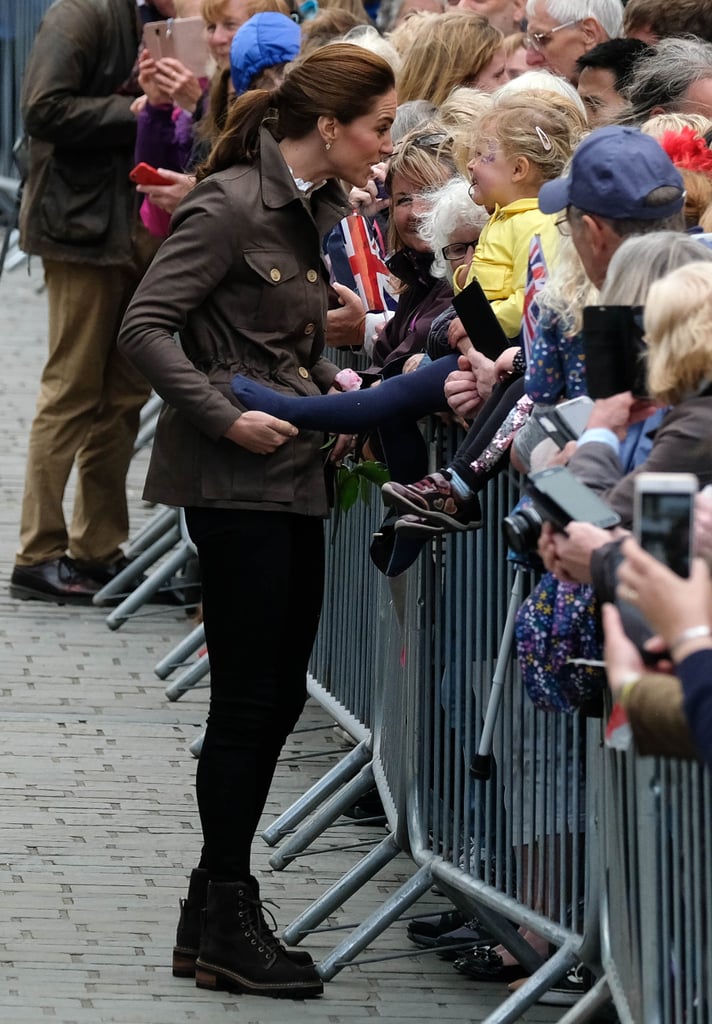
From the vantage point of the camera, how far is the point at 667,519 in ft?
8.86

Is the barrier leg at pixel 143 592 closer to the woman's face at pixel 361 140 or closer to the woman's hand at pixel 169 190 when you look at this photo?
the woman's hand at pixel 169 190

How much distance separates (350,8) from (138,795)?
3.96m

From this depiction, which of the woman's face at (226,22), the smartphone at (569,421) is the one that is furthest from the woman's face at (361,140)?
the woman's face at (226,22)

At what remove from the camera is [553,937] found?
4023mm

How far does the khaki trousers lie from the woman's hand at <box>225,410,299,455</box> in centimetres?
367

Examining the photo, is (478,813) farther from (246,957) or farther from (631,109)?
(631,109)

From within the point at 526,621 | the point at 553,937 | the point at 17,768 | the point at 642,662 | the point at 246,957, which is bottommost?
the point at 17,768

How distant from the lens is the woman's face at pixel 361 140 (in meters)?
4.73

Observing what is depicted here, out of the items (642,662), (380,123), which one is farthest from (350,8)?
(642,662)

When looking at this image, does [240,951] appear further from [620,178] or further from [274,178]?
[620,178]

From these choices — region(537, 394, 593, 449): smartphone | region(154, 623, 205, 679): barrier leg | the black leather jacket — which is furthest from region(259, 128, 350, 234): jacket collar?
the black leather jacket

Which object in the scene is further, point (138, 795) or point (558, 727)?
point (138, 795)

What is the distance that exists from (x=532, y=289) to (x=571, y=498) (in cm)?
113

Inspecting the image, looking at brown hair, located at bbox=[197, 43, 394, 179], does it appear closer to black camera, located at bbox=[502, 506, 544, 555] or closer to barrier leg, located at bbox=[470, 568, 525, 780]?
barrier leg, located at bbox=[470, 568, 525, 780]
